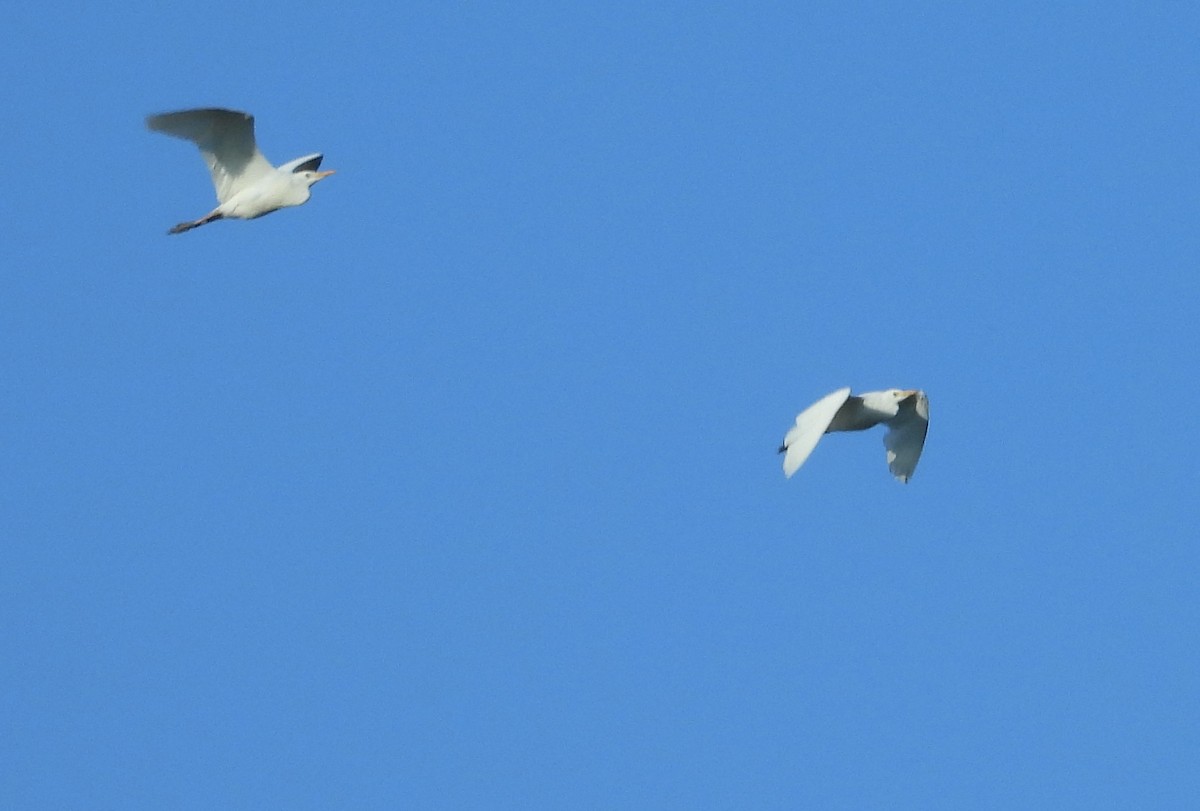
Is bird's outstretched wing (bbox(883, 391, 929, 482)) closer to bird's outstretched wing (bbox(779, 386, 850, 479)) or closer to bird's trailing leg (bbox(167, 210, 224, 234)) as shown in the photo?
bird's outstretched wing (bbox(779, 386, 850, 479))

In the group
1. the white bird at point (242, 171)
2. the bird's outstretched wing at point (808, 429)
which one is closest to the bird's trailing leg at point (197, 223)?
the white bird at point (242, 171)

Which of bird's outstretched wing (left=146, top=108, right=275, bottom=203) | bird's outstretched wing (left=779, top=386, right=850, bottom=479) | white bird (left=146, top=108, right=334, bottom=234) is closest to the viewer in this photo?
bird's outstretched wing (left=779, top=386, right=850, bottom=479)

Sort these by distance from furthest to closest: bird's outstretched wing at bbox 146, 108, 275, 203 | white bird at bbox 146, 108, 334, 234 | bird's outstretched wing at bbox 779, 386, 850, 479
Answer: white bird at bbox 146, 108, 334, 234
bird's outstretched wing at bbox 146, 108, 275, 203
bird's outstretched wing at bbox 779, 386, 850, 479

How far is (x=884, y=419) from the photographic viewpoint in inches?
1357

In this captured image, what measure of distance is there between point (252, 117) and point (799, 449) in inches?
A: 397

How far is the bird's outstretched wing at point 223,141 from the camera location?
34.7m

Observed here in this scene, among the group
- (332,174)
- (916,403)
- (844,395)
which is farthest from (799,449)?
(332,174)

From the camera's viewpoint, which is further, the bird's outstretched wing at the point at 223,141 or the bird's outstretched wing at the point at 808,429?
the bird's outstretched wing at the point at 223,141

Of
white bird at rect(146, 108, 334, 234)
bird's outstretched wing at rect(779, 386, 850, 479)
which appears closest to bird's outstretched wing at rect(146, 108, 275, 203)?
white bird at rect(146, 108, 334, 234)

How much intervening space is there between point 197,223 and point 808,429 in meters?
10.8

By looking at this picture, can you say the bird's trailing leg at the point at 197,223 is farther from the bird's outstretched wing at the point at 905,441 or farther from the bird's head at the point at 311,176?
the bird's outstretched wing at the point at 905,441

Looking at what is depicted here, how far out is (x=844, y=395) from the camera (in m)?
32.1

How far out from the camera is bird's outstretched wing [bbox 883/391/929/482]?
3475cm

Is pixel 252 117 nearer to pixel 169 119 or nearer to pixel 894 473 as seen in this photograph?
pixel 169 119
